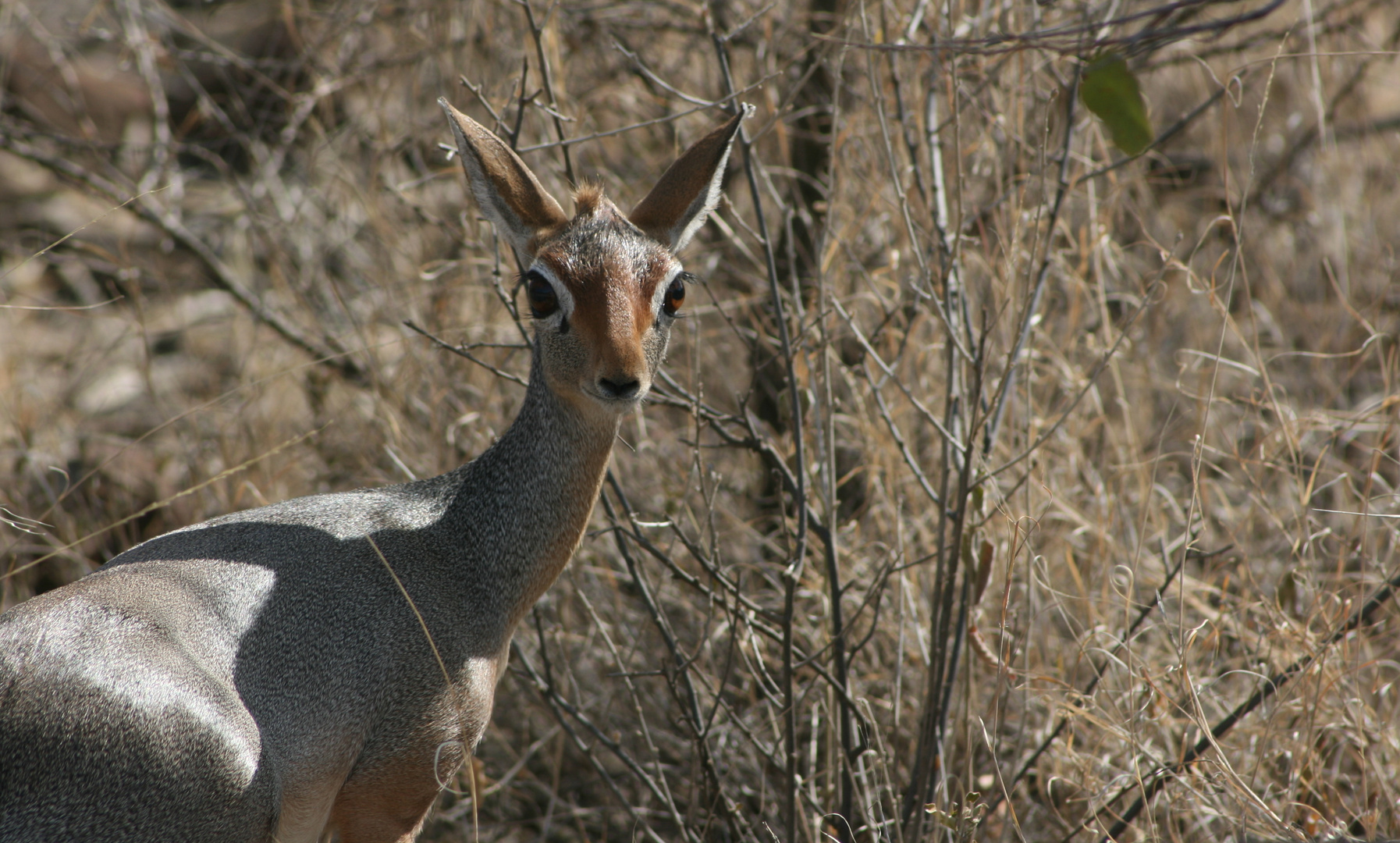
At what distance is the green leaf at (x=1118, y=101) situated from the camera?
7.80 feet

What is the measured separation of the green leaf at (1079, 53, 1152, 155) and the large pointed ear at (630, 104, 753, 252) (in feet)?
3.17

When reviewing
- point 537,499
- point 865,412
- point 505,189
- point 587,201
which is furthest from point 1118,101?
point 865,412

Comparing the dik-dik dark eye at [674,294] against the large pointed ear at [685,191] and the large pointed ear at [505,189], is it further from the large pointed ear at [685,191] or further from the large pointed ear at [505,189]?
the large pointed ear at [505,189]

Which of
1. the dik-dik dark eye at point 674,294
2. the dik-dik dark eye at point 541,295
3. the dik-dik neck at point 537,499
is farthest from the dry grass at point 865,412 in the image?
the dik-dik dark eye at point 541,295

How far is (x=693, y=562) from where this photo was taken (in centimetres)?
455

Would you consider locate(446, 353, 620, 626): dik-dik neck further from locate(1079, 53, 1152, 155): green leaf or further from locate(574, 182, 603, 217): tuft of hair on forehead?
locate(1079, 53, 1152, 155): green leaf

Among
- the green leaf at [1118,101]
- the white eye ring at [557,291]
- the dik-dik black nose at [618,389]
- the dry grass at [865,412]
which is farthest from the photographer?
the dry grass at [865,412]

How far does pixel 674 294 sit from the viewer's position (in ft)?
10.1

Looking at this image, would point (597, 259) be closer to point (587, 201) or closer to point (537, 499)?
point (587, 201)

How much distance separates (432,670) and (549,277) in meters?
1.03

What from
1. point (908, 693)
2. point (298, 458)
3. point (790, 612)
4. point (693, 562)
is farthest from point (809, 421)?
point (298, 458)

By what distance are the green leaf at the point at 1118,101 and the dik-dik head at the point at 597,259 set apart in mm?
941

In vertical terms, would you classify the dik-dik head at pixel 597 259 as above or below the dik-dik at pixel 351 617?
above

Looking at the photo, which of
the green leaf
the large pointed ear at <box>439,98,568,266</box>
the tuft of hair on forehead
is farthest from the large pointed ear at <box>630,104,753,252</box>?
the green leaf
